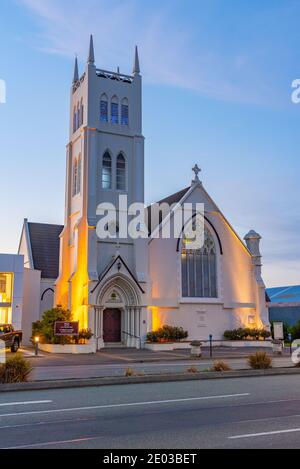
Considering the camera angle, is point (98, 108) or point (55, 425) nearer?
point (55, 425)

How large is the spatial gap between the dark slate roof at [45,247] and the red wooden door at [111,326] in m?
10.1

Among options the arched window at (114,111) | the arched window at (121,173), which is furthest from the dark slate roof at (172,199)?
the arched window at (114,111)

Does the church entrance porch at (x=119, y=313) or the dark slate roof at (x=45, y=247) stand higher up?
the dark slate roof at (x=45, y=247)

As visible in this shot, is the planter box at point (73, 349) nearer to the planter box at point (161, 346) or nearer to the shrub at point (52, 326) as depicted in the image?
the shrub at point (52, 326)

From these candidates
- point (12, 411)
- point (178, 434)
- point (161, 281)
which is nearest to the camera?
point (178, 434)

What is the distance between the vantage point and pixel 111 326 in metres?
34.9

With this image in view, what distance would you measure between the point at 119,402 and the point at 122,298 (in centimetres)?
2385

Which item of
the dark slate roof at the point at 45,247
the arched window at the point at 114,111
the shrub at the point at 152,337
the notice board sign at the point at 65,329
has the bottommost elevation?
the shrub at the point at 152,337

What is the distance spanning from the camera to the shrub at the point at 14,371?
45.6 ft

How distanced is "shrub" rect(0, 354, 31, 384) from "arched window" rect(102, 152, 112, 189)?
73.4 feet

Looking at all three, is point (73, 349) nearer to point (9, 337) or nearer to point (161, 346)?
point (9, 337)

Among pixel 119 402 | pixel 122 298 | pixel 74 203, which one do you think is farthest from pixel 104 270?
pixel 119 402
